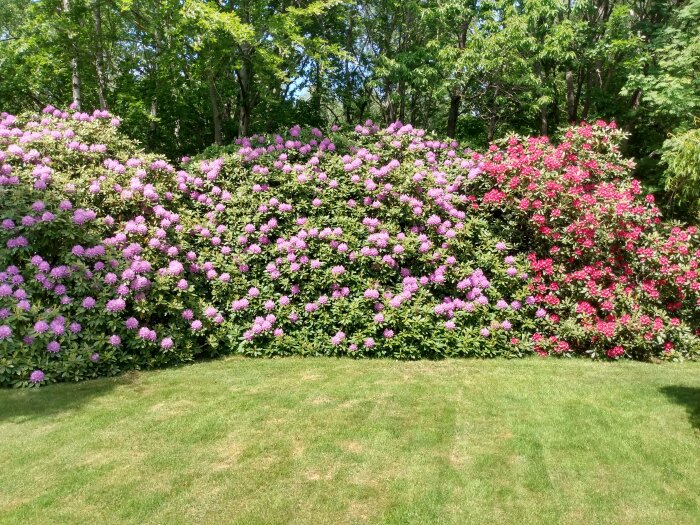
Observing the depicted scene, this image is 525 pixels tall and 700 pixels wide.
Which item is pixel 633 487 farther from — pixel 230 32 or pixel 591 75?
pixel 591 75

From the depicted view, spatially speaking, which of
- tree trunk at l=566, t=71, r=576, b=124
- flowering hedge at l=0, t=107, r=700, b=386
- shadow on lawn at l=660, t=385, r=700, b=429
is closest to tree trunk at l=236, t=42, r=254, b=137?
flowering hedge at l=0, t=107, r=700, b=386

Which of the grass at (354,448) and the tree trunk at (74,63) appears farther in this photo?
the tree trunk at (74,63)

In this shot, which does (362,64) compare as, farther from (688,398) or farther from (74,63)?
(688,398)

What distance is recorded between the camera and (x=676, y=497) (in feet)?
11.7

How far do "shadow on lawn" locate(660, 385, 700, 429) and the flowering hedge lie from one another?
3.76 feet

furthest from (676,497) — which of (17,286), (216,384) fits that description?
(17,286)

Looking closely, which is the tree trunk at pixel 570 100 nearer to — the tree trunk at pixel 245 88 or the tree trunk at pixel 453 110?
the tree trunk at pixel 453 110

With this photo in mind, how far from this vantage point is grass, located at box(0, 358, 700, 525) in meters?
3.39

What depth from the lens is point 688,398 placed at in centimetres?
527

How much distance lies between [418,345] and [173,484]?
372 centimetres

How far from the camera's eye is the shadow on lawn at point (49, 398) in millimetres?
4738

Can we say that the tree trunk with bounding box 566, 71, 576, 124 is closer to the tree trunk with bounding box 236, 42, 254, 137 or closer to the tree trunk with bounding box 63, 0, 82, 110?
the tree trunk with bounding box 236, 42, 254, 137

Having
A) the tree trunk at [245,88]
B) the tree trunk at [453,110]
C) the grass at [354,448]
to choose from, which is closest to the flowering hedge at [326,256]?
the grass at [354,448]

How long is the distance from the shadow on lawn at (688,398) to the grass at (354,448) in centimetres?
3
